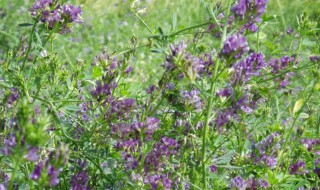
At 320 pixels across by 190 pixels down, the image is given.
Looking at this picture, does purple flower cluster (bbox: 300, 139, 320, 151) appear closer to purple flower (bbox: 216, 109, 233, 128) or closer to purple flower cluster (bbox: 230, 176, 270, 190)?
purple flower cluster (bbox: 230, 176, 270, 190)

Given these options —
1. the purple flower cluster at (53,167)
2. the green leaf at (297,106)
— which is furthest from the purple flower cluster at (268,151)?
the purple flower cluster at (53,167)

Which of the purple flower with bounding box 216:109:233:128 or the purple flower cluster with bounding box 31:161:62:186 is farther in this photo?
the purple flower with bounding box 216:109:233:128

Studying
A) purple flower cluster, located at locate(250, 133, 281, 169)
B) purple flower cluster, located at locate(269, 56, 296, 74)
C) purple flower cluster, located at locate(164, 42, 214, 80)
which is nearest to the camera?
purple flower cluster, located at locate(164, 42, 214, 80)

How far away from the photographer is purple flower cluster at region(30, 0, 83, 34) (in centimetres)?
184

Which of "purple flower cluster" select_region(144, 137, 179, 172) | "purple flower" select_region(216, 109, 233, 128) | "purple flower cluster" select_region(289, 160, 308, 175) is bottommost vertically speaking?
"purple flower cluster" select_region(144, 137, 179, 172)

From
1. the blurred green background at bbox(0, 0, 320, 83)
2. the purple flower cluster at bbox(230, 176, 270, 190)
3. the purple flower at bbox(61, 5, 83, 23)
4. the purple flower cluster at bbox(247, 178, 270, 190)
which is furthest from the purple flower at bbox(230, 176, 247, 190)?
the blurred green background at bbox(0, 0, 320, 83)

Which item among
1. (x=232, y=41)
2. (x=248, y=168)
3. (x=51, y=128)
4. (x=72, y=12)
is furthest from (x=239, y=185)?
(x=72, y=12)

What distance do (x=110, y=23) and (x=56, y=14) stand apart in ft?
13.5

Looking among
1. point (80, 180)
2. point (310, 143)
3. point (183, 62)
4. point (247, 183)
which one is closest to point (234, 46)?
point (183, 62)

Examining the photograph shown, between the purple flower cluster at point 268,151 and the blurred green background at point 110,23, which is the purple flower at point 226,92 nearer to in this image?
the purple flower cluster at point 268,151

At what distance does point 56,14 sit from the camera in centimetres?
184

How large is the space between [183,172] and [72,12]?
65 centimetres

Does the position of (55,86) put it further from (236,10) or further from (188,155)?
(236,10)

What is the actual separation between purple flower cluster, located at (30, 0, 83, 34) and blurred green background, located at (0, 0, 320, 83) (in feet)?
5.72
